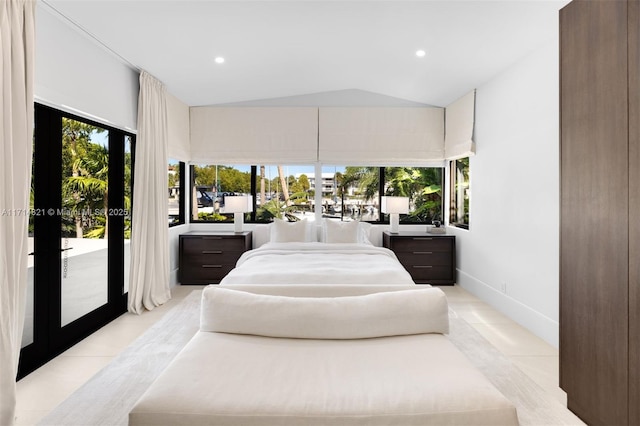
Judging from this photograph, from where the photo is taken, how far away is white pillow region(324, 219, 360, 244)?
16.4ft

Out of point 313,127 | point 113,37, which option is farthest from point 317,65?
point 113,37

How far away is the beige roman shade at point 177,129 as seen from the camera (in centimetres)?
Result: 497

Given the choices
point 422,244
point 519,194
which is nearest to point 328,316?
point 519,194

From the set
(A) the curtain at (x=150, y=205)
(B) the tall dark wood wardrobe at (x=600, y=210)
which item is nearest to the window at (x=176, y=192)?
(A) the curtain at (x=150, y=205)

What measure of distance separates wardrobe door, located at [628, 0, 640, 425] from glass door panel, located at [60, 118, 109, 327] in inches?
144

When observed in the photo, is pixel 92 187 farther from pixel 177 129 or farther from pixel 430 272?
pixel 430 272

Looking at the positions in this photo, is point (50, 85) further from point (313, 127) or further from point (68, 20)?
point (313, 127)

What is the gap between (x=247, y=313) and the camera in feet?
6.63

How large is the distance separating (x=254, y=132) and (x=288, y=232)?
163 cm

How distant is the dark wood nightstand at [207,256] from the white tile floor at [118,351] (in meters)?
0.87

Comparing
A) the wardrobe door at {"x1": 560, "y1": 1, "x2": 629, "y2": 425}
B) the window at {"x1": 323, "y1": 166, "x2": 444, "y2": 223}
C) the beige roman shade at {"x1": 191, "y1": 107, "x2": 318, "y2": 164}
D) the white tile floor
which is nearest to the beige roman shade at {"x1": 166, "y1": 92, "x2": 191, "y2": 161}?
the beige roman shade at {"x1": 191, "y1": 107, "x2": 318, "y2": 164}

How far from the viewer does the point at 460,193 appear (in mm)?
5477

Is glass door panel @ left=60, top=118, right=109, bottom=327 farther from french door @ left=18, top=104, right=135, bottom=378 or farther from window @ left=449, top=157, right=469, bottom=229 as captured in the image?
window @ left=449, top=157, right=469, bottom=229

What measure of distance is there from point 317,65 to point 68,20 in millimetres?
2401
